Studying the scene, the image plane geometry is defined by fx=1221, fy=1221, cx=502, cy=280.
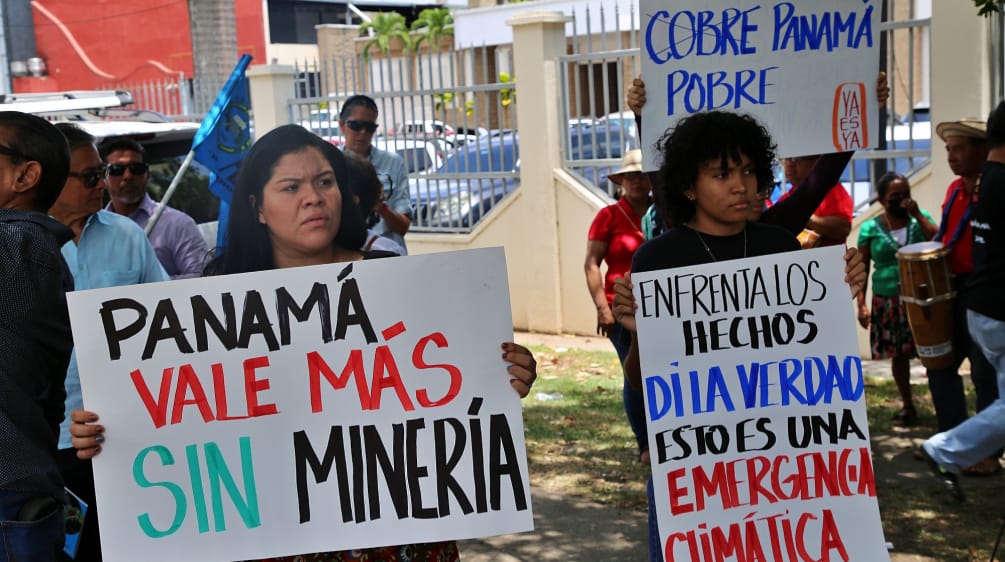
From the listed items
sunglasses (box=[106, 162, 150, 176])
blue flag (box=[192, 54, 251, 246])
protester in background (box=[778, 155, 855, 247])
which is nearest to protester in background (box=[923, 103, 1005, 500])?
protester in background (box=[778, 155, 855, 247])

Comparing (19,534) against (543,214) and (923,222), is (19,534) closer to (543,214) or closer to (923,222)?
(923,222)

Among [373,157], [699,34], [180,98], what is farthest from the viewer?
[180,98]

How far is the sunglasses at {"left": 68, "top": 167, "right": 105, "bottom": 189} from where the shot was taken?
4.12 meters

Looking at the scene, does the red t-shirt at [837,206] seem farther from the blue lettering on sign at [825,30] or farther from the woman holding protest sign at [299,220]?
the woman holding protest sign at [299,220]

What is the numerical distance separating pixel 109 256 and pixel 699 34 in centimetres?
218

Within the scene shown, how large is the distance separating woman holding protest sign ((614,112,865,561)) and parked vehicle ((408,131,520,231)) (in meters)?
7.30

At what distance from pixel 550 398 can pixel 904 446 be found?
2.57m

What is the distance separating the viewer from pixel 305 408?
2.98 metres

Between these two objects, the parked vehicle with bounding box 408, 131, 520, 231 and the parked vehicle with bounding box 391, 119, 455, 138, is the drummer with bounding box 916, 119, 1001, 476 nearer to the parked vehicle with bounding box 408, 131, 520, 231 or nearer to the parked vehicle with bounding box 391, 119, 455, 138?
the parked vehicle with bounding box 408, 131, 520, 231

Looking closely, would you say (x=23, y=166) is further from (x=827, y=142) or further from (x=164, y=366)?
(x=827, y=142)

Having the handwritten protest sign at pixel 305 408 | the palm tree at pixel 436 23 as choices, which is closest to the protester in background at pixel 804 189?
the handwritten protest sign at pixel 305 408

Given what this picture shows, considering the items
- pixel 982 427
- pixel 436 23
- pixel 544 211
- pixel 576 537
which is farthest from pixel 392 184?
pixel 436 23

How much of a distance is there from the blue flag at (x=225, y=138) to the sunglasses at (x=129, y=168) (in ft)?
2.15

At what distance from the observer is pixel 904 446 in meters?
6.73
